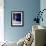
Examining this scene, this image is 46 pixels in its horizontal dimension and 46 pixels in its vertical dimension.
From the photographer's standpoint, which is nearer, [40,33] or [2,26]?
[40,33]

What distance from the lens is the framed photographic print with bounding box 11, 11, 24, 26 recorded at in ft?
18.7

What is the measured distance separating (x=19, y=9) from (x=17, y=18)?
0.40m

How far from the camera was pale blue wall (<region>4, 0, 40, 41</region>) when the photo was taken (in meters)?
5.69

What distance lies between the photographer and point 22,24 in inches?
225

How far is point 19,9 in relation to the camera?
5.71m

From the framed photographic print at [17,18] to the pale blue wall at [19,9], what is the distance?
5.1 inches

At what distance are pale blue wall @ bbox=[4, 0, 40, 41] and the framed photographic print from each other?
0.13 metres

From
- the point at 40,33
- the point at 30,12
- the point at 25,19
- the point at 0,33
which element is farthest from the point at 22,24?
the point at 40,33

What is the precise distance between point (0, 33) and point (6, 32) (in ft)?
0.93

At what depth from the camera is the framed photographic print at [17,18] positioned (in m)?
5.71

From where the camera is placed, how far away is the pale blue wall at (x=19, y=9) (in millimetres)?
5688

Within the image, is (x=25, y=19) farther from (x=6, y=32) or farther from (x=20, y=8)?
(x=6, y=32)

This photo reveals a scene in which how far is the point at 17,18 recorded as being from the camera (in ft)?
18.8

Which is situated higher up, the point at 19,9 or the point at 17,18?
the point at 19,9
